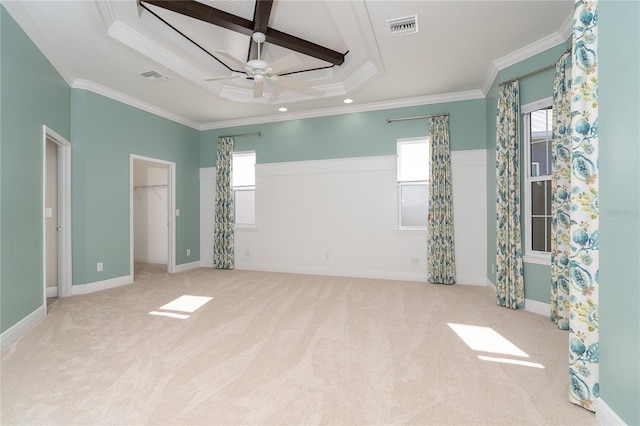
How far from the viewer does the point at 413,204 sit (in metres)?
5.41

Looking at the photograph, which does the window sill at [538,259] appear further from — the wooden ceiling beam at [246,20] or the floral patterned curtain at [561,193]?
the wooden ceiling beam at [246,20]

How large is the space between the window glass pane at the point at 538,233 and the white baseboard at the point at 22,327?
5.34 meters

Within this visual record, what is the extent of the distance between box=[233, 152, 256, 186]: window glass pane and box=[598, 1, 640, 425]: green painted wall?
553 centimetres

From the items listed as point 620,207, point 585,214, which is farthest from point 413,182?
point 620,207

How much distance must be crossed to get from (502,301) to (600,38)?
300 cm

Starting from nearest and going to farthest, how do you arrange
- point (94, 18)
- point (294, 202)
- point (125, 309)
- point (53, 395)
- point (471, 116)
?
point (53, 395), point (94, 18), point (125, 309), point (471, 116), point (294, 202)

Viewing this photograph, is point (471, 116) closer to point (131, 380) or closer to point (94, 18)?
point (94, 18)

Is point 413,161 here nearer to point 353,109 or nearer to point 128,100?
point 353,109

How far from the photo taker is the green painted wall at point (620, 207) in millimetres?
1477

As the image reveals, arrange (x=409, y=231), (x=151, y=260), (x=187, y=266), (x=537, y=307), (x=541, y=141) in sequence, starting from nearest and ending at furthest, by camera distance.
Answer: (x=537, y=307) → (x=541, y=141) → (x=409, y=231) → (x=187, y=266) → (x=151, y=260)

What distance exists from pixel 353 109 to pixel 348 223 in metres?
2.03

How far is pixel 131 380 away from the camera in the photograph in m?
2.15

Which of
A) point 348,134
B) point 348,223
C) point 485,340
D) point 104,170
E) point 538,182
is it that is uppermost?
point 348,134

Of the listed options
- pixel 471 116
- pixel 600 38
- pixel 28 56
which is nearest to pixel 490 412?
pixel 600 38
